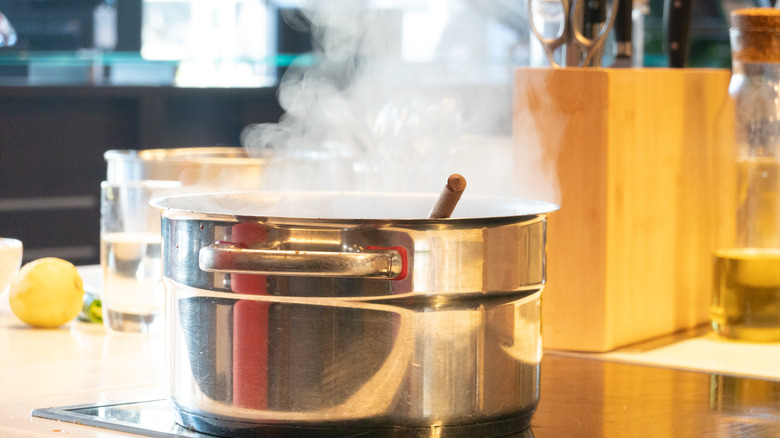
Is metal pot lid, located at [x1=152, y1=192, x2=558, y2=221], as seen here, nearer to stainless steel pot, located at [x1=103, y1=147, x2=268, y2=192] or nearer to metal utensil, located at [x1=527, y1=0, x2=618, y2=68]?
metal utensil, located at [x1=527, y1=0, x2=618, y2=68]

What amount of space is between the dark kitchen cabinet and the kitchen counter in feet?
6.17

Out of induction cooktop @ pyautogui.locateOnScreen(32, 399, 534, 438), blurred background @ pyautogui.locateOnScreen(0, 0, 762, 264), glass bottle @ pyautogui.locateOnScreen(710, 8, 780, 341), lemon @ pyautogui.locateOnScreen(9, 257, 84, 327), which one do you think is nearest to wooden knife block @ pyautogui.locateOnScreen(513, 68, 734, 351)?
glass bottle @ pyautogui.locateOnScreen(710, 8, 780, 341)

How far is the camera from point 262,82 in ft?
12.0

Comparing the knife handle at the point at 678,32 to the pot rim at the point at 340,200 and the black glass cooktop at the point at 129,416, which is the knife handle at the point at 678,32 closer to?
the pot rim at the point at 340,200

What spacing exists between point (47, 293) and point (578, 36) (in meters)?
0.53

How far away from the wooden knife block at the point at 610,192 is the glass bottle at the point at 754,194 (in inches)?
1.6

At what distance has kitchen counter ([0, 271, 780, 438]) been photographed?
65cm

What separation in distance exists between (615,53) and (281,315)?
0.59m

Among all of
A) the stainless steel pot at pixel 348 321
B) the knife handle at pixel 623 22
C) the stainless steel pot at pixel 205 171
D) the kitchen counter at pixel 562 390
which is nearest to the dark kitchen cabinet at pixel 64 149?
the stainless steel pot at pixel 205 171

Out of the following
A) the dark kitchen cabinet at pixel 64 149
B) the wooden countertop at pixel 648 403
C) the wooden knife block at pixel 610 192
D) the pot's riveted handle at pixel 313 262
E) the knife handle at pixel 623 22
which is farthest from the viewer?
the dark kitchen cabinet at pixel 64 149

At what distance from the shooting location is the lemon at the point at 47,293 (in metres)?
1.00

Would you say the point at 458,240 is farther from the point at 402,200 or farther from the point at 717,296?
the point at 717,296

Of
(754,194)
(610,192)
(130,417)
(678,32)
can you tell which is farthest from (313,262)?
(678,32)

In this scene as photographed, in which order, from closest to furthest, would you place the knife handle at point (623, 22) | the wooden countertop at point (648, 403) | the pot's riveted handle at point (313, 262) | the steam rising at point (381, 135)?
the pot's riveted handle at point (313, 262), the wooden countertop at point (648, 403), the knife handle at point (623, 22), the steam rising at point (381, 135)
